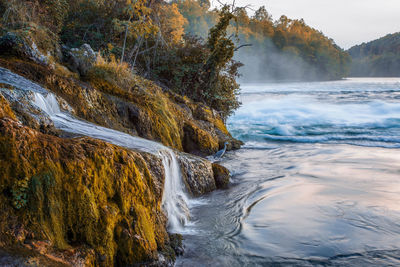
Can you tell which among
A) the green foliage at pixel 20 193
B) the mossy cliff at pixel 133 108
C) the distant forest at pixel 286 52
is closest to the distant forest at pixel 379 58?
the distant forest at pixel 286 52

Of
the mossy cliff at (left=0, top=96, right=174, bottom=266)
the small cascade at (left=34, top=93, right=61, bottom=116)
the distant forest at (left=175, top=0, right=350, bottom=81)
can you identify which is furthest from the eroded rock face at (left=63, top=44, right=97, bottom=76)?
the distant forest at (left=175, top=0, right=350, bottom=81)

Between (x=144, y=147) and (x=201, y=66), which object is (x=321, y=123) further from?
(x=144, y=147)

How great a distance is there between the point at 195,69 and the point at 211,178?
6533 millimetres

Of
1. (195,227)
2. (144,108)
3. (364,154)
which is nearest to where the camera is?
(195,227)

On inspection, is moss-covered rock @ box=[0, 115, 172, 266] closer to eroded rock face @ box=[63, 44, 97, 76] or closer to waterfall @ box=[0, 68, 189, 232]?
waterfall @ box=[0, 68, 189, 232]

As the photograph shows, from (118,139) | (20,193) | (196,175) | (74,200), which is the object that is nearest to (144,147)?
(118,139)

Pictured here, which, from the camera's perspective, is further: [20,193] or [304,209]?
[304,209]

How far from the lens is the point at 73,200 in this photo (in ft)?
9.34

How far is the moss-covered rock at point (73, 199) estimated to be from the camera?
253 cm

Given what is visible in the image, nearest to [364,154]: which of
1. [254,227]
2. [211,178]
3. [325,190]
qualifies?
[325,190]

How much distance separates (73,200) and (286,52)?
318 feet

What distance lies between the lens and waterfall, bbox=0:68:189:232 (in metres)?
4.59

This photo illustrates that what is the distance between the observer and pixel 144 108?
755cm

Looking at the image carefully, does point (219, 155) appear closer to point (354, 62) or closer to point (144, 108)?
point (144, 108)
